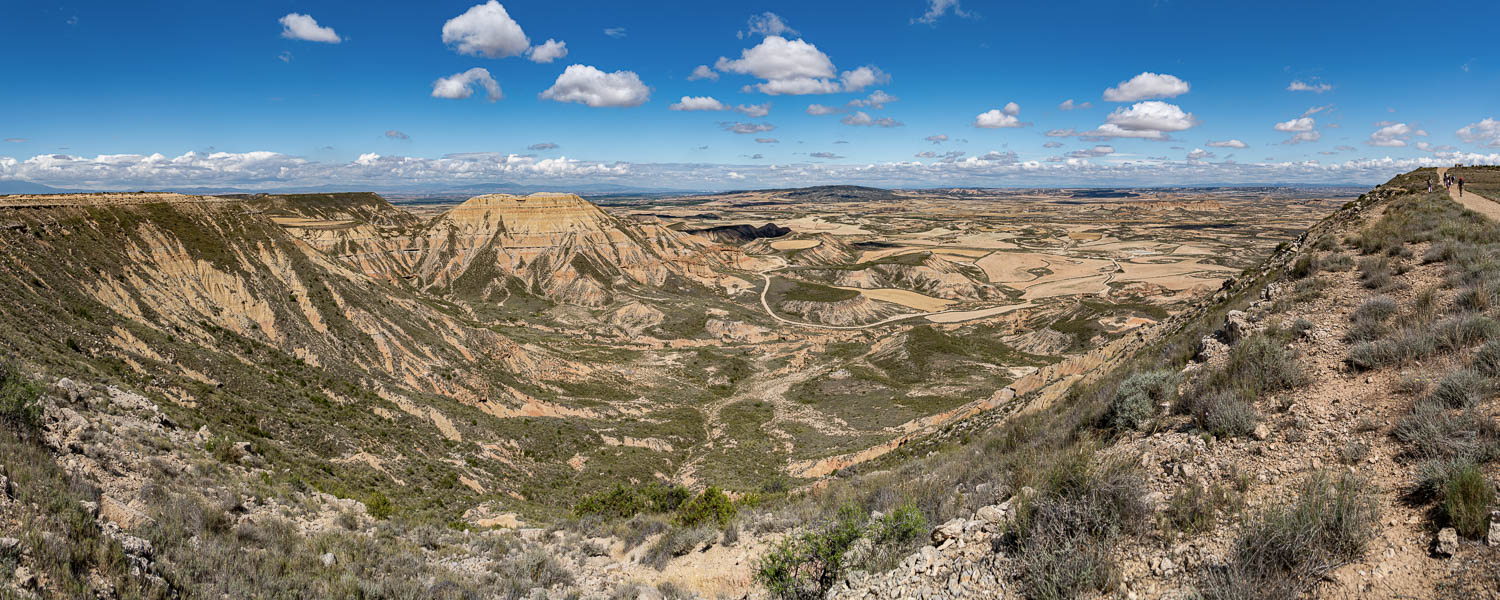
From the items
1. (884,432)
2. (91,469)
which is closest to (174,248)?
(91,469)

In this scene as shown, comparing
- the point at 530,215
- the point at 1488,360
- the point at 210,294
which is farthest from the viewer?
the point at 530,215

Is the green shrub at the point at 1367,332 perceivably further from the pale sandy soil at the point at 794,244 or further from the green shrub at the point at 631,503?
the pale sandy soil at the point at 794,244

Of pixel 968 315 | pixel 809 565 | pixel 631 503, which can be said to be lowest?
pixel 968 315

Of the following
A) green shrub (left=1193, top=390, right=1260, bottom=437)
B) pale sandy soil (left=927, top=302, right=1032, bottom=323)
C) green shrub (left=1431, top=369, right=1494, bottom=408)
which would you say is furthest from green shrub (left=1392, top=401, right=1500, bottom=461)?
pale sandy soil (left=927, top=302, right=1032, bottom=323)

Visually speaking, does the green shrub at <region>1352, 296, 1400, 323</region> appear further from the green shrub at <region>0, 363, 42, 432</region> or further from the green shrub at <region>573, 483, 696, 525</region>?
the green shrub at <region>0, 363, 42, 432</region>

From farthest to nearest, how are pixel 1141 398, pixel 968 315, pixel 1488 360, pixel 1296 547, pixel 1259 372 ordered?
1. pixel 968 315
2. pixel 1141 398
3. pixel 1259 372
4. pixel 1488 360
5. pixel 1296 547

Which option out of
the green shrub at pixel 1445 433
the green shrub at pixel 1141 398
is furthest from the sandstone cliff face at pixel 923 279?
the green shrub at pixel 1445 433

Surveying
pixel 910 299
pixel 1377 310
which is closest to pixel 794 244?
pixel 910 299

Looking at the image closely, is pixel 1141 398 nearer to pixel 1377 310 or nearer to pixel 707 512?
pixel 1377 310
